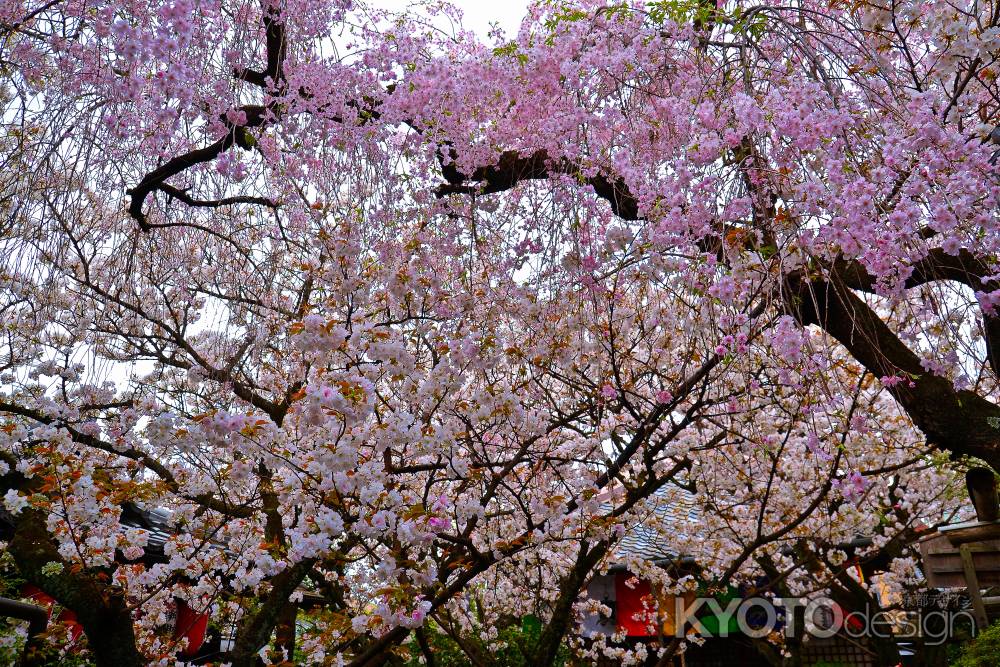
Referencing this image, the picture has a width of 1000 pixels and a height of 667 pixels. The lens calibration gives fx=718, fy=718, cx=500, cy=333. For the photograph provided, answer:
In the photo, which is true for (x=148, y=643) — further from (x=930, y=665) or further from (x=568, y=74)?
(x=930, y=665)

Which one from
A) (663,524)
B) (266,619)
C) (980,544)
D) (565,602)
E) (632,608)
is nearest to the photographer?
(980,544)

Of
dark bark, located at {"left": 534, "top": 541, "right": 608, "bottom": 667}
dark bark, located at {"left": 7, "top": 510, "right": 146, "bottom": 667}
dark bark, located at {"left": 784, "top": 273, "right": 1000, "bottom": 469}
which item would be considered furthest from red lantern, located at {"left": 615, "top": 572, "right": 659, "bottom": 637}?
dark bark, located at {"left": 7, "top": 510, "right": 146, "bottom": 667}

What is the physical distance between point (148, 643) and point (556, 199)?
4669mm

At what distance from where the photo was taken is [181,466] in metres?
4.91

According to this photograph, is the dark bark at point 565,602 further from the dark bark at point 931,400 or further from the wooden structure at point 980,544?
the wooden structure at point 980,544

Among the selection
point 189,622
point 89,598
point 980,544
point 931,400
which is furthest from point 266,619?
point 189,622

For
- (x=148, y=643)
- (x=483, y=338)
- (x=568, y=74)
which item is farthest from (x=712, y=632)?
(x=568, y=74)

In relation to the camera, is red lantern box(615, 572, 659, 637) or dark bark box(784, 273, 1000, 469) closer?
dark bark box(784, 273, 1000, 469)

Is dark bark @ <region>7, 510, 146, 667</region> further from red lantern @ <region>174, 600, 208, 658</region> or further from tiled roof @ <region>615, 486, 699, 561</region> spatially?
red lantern @ <region>174, 600, 208, 658</region>

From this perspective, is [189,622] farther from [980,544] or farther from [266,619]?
[980,544]

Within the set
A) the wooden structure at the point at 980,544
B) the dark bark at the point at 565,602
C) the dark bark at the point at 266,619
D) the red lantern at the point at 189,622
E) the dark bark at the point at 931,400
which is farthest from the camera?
the red lantern at the point at 189,622

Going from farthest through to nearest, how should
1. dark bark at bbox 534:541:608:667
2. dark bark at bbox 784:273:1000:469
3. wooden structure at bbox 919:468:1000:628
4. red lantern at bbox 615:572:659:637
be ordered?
red lantern at bbox 615:572:659:637 → dark bark at bbox 534:541:608:667 → wooden structure at bbox 919:468:1000:628 → dark bark at bbox 784:273:1000:469

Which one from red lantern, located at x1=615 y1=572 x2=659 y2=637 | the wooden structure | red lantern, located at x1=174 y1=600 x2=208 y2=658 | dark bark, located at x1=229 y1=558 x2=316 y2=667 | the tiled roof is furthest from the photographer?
red lantern, located at x1=615 y1=572 x2=659 y2=637

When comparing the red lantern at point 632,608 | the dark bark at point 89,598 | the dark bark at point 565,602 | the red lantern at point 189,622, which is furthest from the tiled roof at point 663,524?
the red lantern at point 189,622
